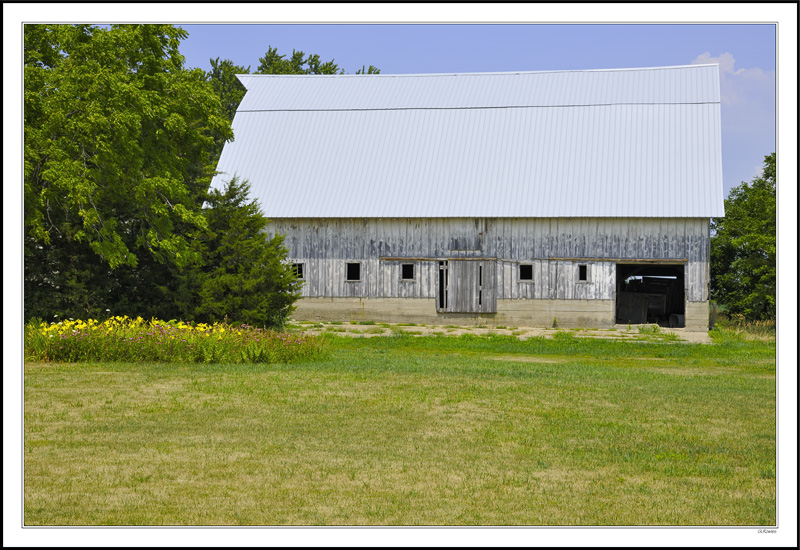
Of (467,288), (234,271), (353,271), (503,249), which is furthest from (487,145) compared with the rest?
(234,271)

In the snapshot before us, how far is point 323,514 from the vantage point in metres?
7.64

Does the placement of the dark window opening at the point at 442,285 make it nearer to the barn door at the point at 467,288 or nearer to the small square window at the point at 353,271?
the barn door at the point at 467,288

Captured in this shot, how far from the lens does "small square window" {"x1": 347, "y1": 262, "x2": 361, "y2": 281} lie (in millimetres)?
34500

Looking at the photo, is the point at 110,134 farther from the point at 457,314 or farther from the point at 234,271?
the point at 457,314

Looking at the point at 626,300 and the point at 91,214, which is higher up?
the point at 91,214

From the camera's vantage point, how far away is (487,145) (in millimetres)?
36125

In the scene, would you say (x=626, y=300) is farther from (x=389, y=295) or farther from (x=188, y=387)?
(x=188, y=387)

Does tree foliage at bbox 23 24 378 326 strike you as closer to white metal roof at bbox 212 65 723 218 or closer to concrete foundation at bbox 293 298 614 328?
concrete foundation at bbox 293 298 614 328

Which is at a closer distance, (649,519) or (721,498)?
(649,519)

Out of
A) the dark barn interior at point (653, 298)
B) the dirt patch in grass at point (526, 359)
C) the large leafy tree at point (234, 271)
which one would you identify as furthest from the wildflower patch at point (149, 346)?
the dark barn interior at point (653, 298)

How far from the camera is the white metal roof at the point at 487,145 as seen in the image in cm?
3331

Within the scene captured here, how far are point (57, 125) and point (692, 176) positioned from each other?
2267cm

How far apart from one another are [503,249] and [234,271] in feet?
42.5

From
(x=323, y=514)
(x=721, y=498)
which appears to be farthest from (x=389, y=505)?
(x=721, y=498)
